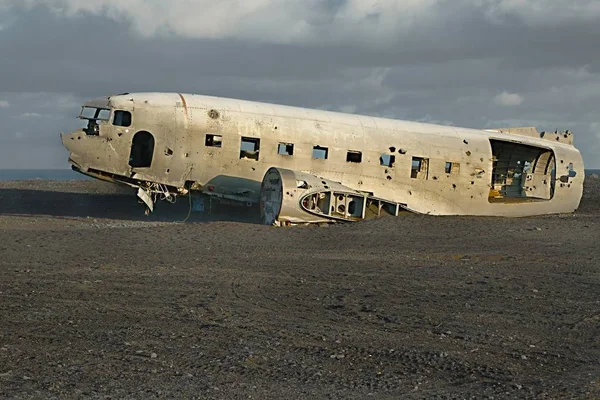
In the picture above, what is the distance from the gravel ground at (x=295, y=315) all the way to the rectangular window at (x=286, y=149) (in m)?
4.18

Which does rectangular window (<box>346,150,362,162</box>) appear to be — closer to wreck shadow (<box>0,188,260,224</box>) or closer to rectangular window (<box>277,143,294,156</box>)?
rectangular window (<box>277,143,294,156</box>)

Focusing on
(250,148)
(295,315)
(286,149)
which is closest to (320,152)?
Result: (286,149)

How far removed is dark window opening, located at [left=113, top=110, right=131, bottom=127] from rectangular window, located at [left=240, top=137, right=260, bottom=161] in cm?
341

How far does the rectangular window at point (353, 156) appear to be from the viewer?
26.1 meters

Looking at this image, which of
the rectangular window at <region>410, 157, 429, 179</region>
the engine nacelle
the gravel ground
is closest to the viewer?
the gravel ground

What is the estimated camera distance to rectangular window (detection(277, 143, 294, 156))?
83.6ft

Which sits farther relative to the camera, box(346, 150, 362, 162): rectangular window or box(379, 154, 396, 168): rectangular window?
box(379, 154, 396, 168): rectangular window

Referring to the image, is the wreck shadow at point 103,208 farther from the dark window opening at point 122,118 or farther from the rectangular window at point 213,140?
the dark window opening at point 122,118

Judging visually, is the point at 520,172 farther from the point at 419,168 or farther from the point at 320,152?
the point at 320,152

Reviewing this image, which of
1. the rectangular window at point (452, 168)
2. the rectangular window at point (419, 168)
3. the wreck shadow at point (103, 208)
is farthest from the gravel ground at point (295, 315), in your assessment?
the rectangular window at point (452, 168)

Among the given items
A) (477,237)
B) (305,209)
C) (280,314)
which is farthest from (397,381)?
(305,209)

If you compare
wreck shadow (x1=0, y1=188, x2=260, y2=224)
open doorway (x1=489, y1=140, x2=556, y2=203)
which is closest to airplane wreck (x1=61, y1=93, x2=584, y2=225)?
wreck shadow (x1=0, y1=188, x2=260, y2=224)

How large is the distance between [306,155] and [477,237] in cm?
638

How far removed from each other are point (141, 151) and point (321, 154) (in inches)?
213
